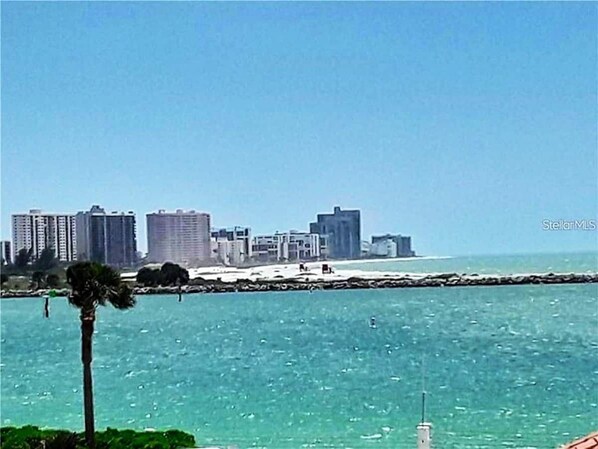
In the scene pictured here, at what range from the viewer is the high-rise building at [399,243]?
114750mm

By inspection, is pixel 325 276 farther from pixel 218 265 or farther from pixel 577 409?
pixel 577 409

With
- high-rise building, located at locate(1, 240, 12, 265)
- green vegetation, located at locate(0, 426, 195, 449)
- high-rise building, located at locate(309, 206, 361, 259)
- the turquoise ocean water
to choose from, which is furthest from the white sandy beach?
green vegetation, located at locate(0, 426, 195, 449)

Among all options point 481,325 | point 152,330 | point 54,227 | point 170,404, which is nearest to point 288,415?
point 170,404

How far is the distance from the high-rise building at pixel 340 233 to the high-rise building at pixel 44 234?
1210 inches

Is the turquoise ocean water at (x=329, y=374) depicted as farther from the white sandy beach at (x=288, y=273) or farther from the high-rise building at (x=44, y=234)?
the white sandy beach at (x=288, y=273)

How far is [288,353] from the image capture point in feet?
115

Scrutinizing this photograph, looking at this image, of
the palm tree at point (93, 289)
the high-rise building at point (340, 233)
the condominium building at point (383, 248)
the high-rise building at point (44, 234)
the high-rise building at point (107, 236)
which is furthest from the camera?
the condominium building at point (383, 248)

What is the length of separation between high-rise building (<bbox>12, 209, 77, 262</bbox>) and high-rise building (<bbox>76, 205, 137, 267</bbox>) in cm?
92

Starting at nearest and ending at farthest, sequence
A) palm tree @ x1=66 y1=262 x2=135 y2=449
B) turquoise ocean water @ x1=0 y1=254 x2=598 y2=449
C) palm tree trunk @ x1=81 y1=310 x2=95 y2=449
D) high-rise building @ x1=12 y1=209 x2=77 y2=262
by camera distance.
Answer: palm tree @ x1=66 y1=262 x2=135 y2=449
palm tree trunk @ x1=81 y1=310 x2=95 y2=449
turquoise ocean water @ x1=0 y1=254 x2=598 y2=449
high-rise building @ x1=12 y1=209 x2=77 y2=262

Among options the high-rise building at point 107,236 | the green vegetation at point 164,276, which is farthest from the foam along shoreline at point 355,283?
the high-rise building at point 107,236

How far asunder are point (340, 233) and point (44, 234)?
37983 millimetres

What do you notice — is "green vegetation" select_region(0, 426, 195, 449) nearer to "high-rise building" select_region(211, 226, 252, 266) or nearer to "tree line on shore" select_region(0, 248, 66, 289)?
"tree line on shore" select_region(0, 248, 66, 289)

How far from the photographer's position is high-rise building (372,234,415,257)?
11475 cm

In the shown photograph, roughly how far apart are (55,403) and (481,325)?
2653cm
